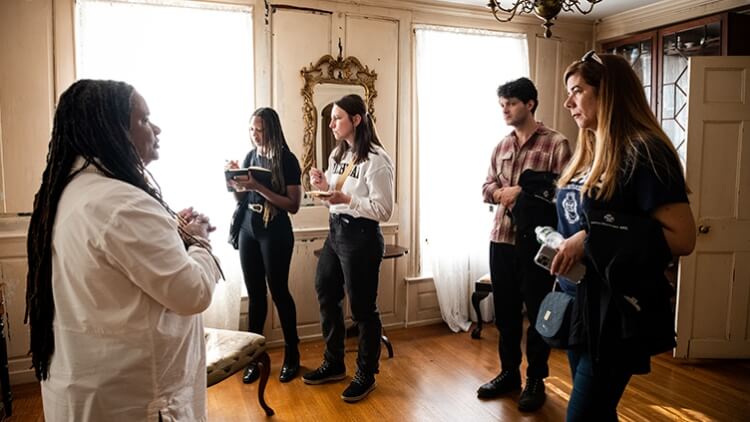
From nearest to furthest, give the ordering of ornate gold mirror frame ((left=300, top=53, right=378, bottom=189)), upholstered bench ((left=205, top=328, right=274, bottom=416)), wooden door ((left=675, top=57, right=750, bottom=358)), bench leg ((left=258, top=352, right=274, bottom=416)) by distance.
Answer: upholstered bench ((left=205, top=328, right=274, bottom=416)) < bench leg ((left=258, top=352, right=274, bottom=416)) < wooden door ((left=675, top=57, right=750, bottom=358)) < ornate gold mirror frame ((left=300, top=53, right=378, bottom=189))

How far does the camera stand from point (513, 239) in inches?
99.4

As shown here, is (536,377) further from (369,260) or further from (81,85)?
(81,85)

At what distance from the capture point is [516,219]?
7.96ft

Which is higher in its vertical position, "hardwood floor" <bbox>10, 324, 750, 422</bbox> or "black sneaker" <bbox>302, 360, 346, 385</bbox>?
"black sneaker" <bbox>302, 360, 346, 385</bbox>

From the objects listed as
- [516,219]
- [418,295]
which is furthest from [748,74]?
[418,295]

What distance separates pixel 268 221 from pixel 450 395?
52.2 inches

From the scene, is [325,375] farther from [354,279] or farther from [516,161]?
[516,161]

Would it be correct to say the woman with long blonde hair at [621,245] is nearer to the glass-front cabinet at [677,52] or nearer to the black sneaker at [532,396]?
the black sneaker at [532,396]

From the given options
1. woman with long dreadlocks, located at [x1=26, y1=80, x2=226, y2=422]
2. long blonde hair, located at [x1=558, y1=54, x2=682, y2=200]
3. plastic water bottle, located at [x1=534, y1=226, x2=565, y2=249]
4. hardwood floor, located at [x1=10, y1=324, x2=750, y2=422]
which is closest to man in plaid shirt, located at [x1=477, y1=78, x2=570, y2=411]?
hardwood floor, located at [x1=10, y1=324, x2=750, y2=422]

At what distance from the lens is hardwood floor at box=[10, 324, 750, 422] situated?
2.52 m

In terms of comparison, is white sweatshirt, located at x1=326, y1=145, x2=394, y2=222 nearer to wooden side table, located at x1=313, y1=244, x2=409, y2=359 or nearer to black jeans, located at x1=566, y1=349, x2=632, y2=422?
wooden side table, located at x1=313, y1=244, x2=409, y2=359

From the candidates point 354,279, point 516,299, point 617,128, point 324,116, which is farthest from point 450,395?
point 324,116

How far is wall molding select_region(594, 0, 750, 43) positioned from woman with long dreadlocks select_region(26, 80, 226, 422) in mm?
3816

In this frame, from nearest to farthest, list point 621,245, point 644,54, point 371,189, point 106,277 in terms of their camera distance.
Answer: point 106,277
point 621,245
point 371,189
point 644,54
